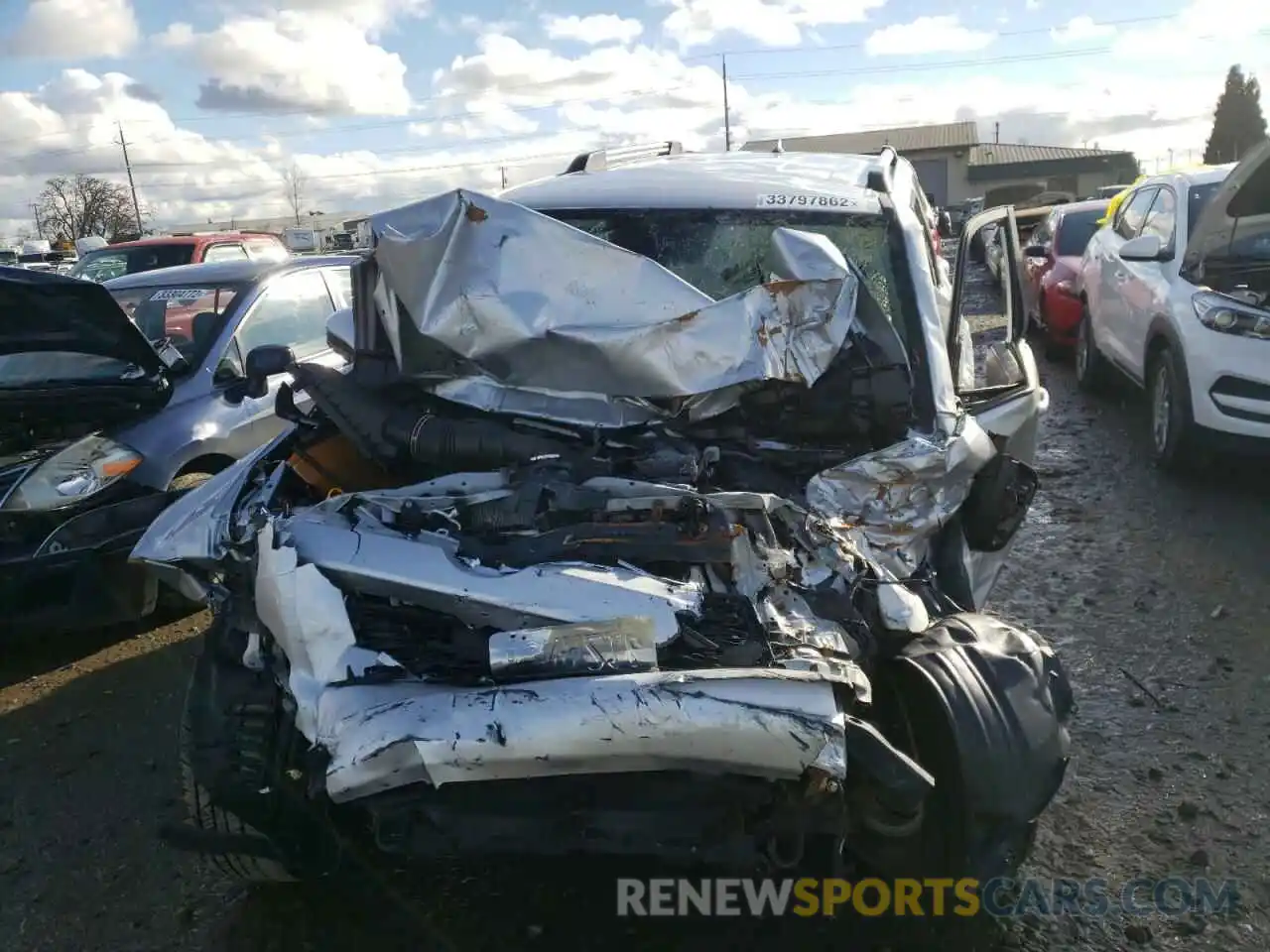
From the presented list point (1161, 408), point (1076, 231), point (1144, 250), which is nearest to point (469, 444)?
point (1144, 250)

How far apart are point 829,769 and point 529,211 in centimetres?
220

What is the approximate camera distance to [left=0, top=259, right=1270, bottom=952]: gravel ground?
8.98 ft

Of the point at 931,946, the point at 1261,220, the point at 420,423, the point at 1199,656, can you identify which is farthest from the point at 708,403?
the point at 1261,220

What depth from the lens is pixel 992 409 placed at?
3840mm

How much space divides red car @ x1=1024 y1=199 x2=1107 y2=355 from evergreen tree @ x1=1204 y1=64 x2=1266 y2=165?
4279 centimetres

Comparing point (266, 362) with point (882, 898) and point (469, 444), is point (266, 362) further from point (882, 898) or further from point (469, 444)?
point (882, 898)

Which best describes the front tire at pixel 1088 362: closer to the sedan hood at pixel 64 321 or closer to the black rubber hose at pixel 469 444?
the black rubber hose at pixel 469 444

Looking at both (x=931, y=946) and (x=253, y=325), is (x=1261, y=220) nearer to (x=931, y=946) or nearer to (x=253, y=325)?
(x=931, y=946)

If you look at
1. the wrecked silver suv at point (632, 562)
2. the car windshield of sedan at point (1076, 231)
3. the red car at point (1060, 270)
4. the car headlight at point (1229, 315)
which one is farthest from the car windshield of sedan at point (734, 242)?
the car windshield of sedan at point (1076, 231)

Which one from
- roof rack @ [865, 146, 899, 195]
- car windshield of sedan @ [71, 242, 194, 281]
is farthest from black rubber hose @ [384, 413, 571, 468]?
car windshield of sedan @ [71, 242, 194, 281]

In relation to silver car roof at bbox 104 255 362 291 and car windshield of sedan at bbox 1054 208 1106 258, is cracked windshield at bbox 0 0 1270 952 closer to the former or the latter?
silver car roof at bbox 104 255 362 291

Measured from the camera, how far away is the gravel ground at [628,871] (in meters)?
2.74

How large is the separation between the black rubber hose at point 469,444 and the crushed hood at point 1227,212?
15.9 ft

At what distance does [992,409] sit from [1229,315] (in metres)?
2.73
